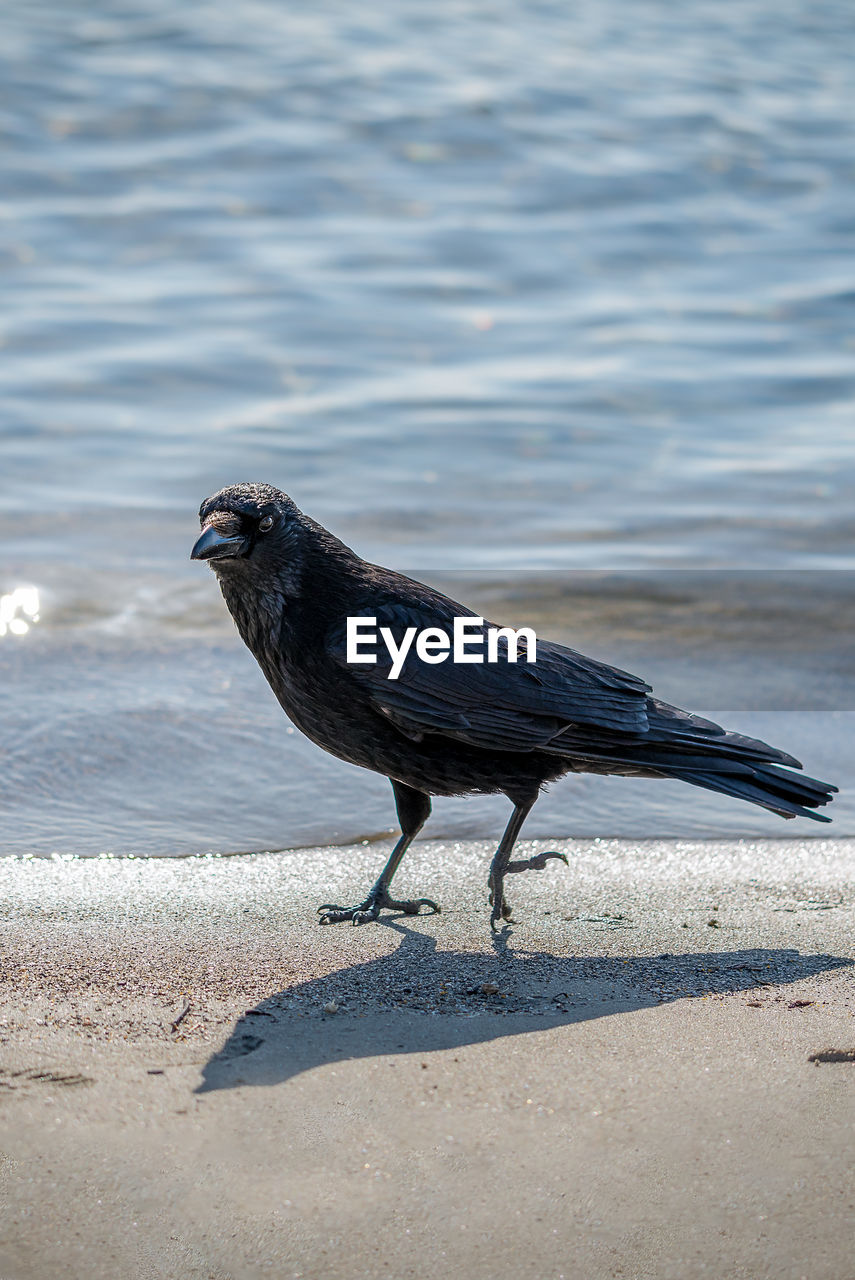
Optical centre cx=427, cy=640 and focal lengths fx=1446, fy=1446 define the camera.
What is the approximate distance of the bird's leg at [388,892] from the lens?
398cm

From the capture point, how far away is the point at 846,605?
7.54 m

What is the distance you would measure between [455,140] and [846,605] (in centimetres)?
1044

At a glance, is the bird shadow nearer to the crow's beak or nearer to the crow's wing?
the crow's wing

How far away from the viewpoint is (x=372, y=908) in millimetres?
4016

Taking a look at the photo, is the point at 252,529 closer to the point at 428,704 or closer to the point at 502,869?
the point at 428,704

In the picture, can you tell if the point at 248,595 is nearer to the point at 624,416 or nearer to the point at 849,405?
the point at 624,416

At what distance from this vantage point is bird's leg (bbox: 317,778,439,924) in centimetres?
398

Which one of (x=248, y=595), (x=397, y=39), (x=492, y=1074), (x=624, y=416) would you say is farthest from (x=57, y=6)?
(x=492, y=1074)

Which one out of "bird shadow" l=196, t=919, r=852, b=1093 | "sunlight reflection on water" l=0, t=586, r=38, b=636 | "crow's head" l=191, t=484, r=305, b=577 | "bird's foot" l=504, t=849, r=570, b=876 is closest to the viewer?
"bird shadow" l=196, t=919, r=852, b=1093

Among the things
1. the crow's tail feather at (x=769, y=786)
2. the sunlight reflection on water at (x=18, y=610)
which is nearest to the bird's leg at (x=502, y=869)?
the crow's tail feather at (x=769, y=786)

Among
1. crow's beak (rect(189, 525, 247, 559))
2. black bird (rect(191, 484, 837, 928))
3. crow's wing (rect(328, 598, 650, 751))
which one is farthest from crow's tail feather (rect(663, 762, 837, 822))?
crow's beak (rect(189, 525, 247, 559))

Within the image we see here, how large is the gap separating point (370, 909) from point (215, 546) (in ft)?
3.61

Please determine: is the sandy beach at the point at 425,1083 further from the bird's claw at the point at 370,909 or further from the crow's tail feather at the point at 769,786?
the crow's tail feather at the point at 769,786

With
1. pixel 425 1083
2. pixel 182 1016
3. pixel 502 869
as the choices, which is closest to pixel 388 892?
pixel 502 869
